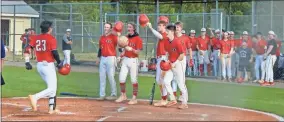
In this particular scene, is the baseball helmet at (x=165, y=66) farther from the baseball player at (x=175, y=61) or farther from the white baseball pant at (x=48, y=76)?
the white baseball pant at (x=48, y=76)

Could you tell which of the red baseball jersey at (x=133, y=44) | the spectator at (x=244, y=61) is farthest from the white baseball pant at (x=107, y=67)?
the spectator at (x=244, y=61)

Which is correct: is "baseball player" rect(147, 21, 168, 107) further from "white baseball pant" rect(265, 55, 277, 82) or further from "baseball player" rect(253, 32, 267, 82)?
"baseball player" rect(253, 32, 267, 82)

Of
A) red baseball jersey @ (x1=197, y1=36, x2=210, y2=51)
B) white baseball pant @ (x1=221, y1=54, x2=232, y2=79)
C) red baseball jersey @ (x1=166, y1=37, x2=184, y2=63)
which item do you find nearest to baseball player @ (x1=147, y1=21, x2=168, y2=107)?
red baseball jersey @ (x1=166, y1=37, x2=184, y2=63)

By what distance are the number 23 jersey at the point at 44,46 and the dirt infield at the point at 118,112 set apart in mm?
1243

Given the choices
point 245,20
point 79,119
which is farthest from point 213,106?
point 245,20

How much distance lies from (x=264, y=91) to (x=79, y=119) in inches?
395

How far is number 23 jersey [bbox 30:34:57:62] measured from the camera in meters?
14.0

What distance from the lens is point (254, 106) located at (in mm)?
16734

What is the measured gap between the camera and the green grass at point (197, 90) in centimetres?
1767

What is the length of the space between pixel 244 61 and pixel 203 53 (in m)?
2.11

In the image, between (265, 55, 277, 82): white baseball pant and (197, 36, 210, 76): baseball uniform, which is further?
(197, 36, 210, 76): baseball uniform

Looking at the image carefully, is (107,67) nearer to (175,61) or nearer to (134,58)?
(134,58)

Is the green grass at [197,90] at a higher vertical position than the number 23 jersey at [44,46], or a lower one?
lower

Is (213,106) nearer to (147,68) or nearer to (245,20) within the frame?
(147,68)
